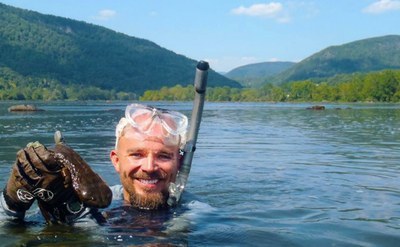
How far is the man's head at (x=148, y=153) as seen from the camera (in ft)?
16.1

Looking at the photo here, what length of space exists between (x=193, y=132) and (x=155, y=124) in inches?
19.7

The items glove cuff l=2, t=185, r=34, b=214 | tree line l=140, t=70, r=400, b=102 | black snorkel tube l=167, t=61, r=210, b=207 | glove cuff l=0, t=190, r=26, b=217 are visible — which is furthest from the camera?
tree line l=140, t=70, r=400, b=102

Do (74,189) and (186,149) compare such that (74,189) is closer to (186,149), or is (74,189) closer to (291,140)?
(186,149)

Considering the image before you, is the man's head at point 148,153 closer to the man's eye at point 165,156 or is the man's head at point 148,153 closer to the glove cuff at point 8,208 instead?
the man's eye at point 165,156

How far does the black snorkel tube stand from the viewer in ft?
16.9

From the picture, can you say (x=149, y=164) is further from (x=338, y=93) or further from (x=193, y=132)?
Result: (x=338, y=93)

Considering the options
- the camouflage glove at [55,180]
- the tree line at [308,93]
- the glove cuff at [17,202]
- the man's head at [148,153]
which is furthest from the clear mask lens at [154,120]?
the tree line at [308,93]

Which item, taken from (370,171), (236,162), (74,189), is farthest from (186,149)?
(236,162)

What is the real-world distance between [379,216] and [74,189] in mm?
3845

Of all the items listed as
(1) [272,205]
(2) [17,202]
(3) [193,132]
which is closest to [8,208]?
(2) [17,202]

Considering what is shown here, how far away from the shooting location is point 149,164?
487 centimetres

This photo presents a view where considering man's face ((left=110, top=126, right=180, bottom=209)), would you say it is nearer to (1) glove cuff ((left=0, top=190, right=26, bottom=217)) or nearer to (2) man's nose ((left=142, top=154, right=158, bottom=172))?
(2) man's nose ((left=142, top=154, right=158, bottom=172))

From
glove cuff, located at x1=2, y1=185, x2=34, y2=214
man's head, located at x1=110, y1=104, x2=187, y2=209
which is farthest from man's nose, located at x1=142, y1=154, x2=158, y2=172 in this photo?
glove cuff, located at x1=2, y1=185, x2=34, y2=214

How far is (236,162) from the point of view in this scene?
42.7 feet
